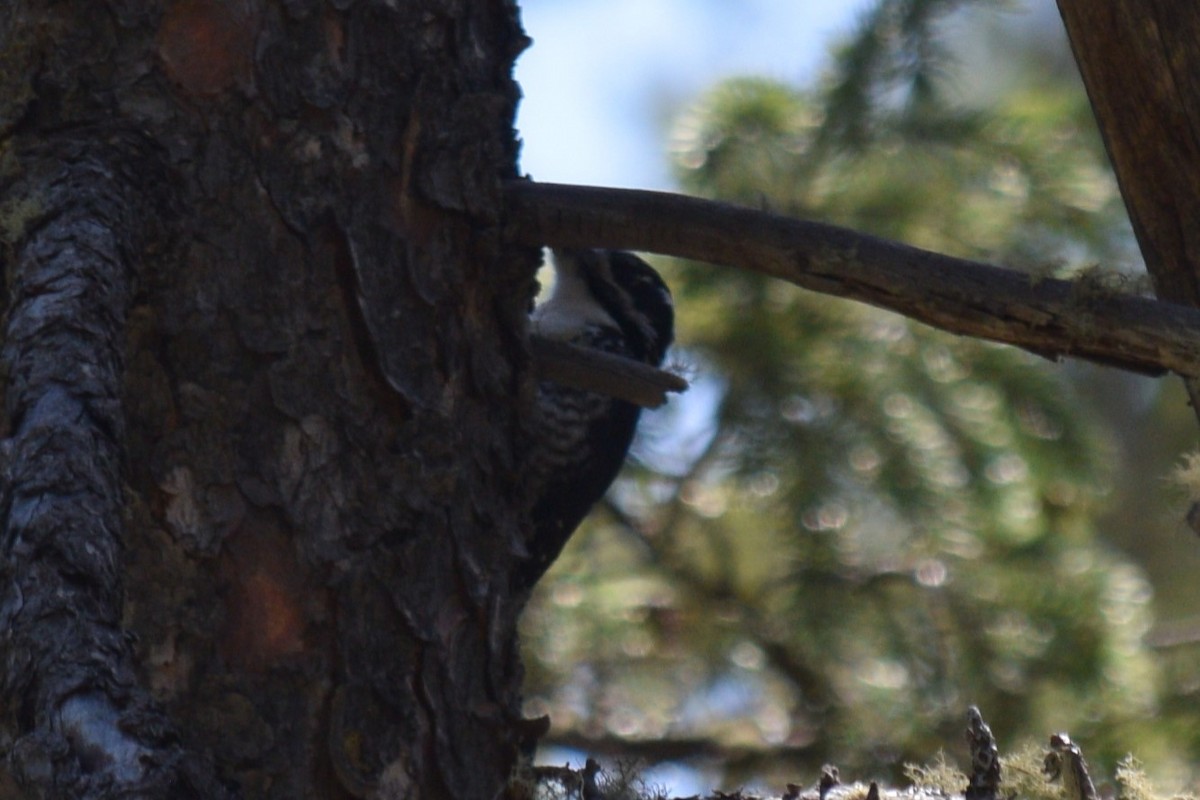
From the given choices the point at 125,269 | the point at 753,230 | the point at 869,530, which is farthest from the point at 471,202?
the point at 869,530

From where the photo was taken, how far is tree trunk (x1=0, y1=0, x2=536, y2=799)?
1.38m

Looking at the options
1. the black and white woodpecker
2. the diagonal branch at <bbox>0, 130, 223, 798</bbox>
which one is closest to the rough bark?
the diagonal branch at <bbox>0, 130, 223, 798</bbox>

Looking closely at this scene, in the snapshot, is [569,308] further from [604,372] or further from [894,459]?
[604,372]

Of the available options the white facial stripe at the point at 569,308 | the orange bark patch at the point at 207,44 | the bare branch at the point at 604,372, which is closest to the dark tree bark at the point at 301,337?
the orange bark patch at the point at 207,44

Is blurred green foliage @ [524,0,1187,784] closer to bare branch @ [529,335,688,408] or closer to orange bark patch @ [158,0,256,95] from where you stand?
bare branch @ [529,335,688,408]

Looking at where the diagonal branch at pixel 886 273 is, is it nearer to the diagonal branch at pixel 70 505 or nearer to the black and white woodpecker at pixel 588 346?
the diagonal branch at pixel 70 505

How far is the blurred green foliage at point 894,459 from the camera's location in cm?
346

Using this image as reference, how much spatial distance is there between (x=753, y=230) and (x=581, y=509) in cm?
151

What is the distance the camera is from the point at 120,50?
1.51 metres

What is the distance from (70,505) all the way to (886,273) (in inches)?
33.7

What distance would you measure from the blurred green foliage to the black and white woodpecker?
315mm

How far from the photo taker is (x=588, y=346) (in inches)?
120

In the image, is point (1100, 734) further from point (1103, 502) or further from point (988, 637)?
point (1103, 502)

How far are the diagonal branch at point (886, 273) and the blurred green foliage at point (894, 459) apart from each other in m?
1.79
